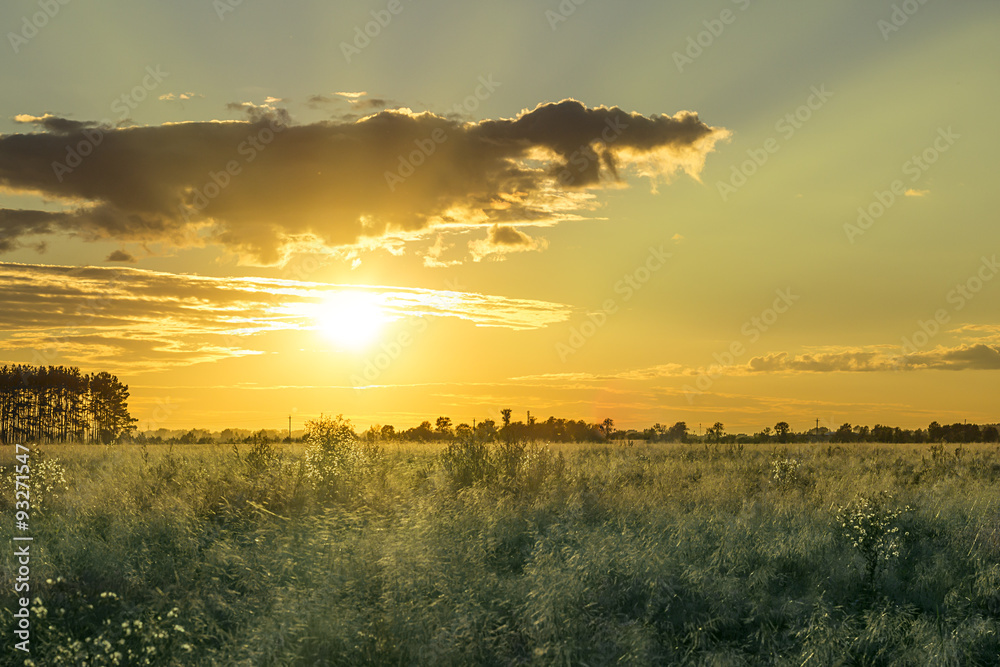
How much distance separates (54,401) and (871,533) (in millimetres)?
85272

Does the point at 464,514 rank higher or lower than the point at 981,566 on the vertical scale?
higher

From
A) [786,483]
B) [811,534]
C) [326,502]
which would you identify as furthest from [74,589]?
[786,483]

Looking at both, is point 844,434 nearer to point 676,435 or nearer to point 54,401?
point 676,435

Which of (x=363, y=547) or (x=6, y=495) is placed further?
(x=6, y=495)

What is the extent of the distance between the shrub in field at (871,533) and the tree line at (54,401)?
71.4m

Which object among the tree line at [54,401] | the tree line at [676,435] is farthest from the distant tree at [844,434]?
the tree line at [54,401]

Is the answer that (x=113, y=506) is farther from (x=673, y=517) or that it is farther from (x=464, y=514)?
(x=673, y=517)

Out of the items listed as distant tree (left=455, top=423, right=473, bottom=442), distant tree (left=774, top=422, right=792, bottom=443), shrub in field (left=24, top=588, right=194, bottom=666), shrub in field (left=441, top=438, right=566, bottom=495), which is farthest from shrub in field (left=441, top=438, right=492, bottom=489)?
distant tree (left=774, top=422, right=792, bottom=443)

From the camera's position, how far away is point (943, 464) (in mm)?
26031

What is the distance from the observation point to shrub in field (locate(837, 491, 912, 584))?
450 inches

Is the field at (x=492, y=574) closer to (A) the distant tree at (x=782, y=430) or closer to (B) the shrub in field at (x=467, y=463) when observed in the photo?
(B) the shrub in field at (x=467, y=463)

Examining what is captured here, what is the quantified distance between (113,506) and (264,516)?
3712mm

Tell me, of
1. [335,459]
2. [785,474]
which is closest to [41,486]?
[335,459]

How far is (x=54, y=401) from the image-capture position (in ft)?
249
